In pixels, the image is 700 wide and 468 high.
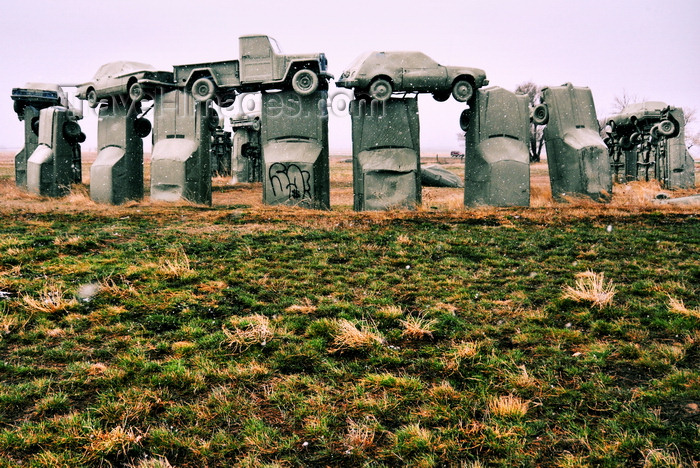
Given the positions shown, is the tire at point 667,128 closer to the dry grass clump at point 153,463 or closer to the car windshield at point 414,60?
the car windshield at point 414,60

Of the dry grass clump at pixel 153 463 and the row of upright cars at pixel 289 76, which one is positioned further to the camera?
the row of upright cars at pixel 289 76

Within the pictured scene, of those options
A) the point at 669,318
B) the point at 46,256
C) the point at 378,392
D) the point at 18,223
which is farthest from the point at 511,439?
the point at 18,223

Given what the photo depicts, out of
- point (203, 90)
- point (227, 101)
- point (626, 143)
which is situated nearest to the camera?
point (203, 90)

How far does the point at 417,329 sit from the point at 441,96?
988cm

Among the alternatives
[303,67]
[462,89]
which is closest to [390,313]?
[462,89]

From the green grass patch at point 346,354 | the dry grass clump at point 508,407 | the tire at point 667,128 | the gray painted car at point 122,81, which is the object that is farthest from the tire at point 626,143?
the dry grass clump at point 508,407

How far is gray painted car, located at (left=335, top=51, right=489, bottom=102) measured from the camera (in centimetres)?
1323

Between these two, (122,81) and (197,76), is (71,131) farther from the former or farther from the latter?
(197,76)

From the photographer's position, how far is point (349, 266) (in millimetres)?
7809

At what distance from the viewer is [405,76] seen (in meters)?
13.2

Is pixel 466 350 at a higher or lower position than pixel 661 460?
higher

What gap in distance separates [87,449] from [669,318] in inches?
218

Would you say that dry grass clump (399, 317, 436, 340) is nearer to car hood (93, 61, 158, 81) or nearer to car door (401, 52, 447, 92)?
car door (401, 52, 447, 92)

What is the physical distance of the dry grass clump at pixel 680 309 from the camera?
546 cm
